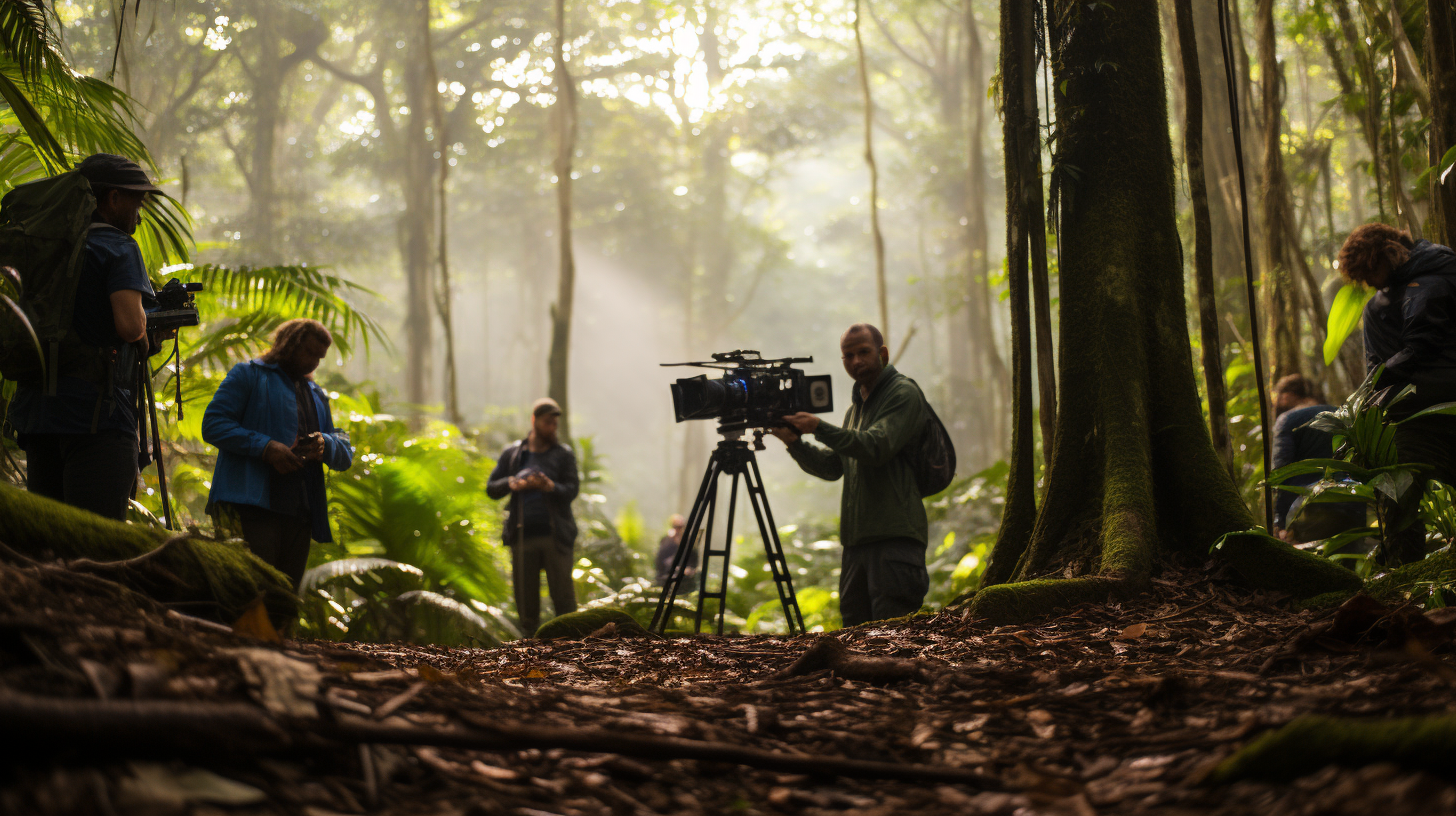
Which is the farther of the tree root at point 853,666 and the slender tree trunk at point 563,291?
the slender tree trunk at point 563,291

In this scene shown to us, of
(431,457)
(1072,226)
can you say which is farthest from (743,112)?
(1072,226)

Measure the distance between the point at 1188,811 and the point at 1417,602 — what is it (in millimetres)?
2088

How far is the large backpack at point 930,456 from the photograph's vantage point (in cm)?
440

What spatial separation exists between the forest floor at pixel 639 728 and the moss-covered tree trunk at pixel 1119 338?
115cm

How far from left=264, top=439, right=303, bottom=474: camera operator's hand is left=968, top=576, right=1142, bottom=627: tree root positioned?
9.90ft

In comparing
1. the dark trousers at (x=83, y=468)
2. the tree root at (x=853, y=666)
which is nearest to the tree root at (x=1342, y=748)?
the tree root at (x=853, y=666)

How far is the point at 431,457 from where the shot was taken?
7.18 m

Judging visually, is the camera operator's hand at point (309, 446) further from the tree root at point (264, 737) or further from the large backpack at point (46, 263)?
the tree root at point (264, 737)

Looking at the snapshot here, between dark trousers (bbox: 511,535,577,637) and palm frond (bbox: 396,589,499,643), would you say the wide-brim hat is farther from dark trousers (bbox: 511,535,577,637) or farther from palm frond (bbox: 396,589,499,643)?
dark trousers (bbox: 511,535,577,637)

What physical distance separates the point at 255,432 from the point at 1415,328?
5.15 m

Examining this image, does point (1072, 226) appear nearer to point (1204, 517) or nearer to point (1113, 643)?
point (1204, 517)

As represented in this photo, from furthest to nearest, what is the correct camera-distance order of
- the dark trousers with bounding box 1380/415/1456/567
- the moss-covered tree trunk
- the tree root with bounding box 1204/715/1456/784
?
the moss-covered tree trunk < the dark trousers with bounding box 1380/415/1456/567 < the tree root with bounding box 1204/715/1456/784

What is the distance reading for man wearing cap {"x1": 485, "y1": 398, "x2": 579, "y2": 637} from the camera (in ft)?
21.5

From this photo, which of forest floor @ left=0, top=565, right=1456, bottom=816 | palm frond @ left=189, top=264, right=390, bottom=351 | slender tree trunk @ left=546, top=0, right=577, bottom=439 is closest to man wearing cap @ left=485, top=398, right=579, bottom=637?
palm frond @ left=189, top=264, right=390, bottom=351
